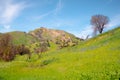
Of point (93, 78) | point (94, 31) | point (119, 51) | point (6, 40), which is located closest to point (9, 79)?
point (93, 78)

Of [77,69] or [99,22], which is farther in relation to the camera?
[99,22]

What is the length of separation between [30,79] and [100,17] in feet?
349

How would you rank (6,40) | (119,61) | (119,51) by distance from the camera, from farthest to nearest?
1. (6,40)
2. (119,51)
3. (119,61)

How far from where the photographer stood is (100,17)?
443ft

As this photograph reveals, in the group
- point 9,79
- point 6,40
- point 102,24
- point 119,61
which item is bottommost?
point 9,79

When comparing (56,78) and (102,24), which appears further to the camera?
(102,24)

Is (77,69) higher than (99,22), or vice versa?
(99,22)

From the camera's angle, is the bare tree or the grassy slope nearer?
the grassy slope

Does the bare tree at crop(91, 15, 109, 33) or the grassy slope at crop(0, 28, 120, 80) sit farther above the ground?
the bare tree at crop(91, 15, 109, 33)

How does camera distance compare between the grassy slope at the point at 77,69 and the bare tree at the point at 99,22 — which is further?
the bare tree at the point at 99,22

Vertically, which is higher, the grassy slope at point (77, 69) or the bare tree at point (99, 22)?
the bare tree at point (99, 22)

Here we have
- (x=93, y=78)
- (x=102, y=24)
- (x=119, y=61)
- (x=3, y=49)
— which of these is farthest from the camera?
(x=102, y=24)

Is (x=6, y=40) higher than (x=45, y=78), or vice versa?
(x=6, y=40)

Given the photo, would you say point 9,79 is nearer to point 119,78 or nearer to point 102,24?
point 119,78
